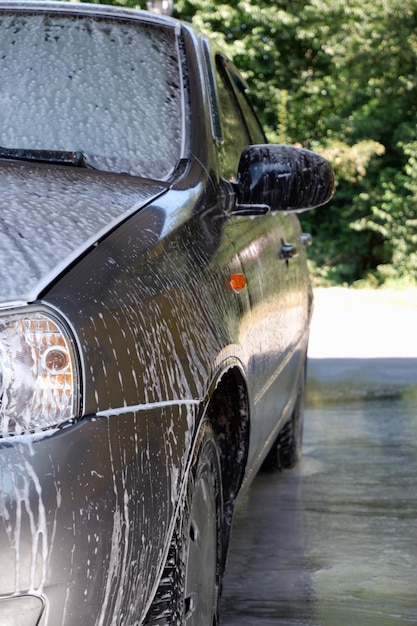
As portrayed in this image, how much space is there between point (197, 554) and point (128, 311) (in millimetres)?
674

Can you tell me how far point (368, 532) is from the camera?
427 cm

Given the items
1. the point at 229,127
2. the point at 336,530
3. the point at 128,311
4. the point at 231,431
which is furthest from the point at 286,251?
the point at 128,311

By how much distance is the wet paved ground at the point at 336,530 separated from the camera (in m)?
3.46

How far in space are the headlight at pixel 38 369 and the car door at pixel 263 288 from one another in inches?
41.6

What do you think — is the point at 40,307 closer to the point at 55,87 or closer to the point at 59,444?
the point at 59,444

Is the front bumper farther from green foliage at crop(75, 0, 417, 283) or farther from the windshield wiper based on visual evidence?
green foliage at crop(75, 0, 417, 283)

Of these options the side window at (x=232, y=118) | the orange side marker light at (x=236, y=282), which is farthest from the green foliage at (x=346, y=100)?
the orange side marker light at (x=236, y=282)

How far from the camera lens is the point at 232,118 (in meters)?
3.81

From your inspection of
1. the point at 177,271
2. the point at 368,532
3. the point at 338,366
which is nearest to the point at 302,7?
the point at 338,366

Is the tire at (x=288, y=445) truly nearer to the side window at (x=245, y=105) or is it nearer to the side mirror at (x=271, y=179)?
the side window at (x=245, y=105)

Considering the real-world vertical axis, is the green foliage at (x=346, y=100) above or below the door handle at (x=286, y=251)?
above

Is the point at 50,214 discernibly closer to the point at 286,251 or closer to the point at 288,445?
the point at 286,251

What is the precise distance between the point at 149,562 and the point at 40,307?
463mm

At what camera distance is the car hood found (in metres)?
1.83
